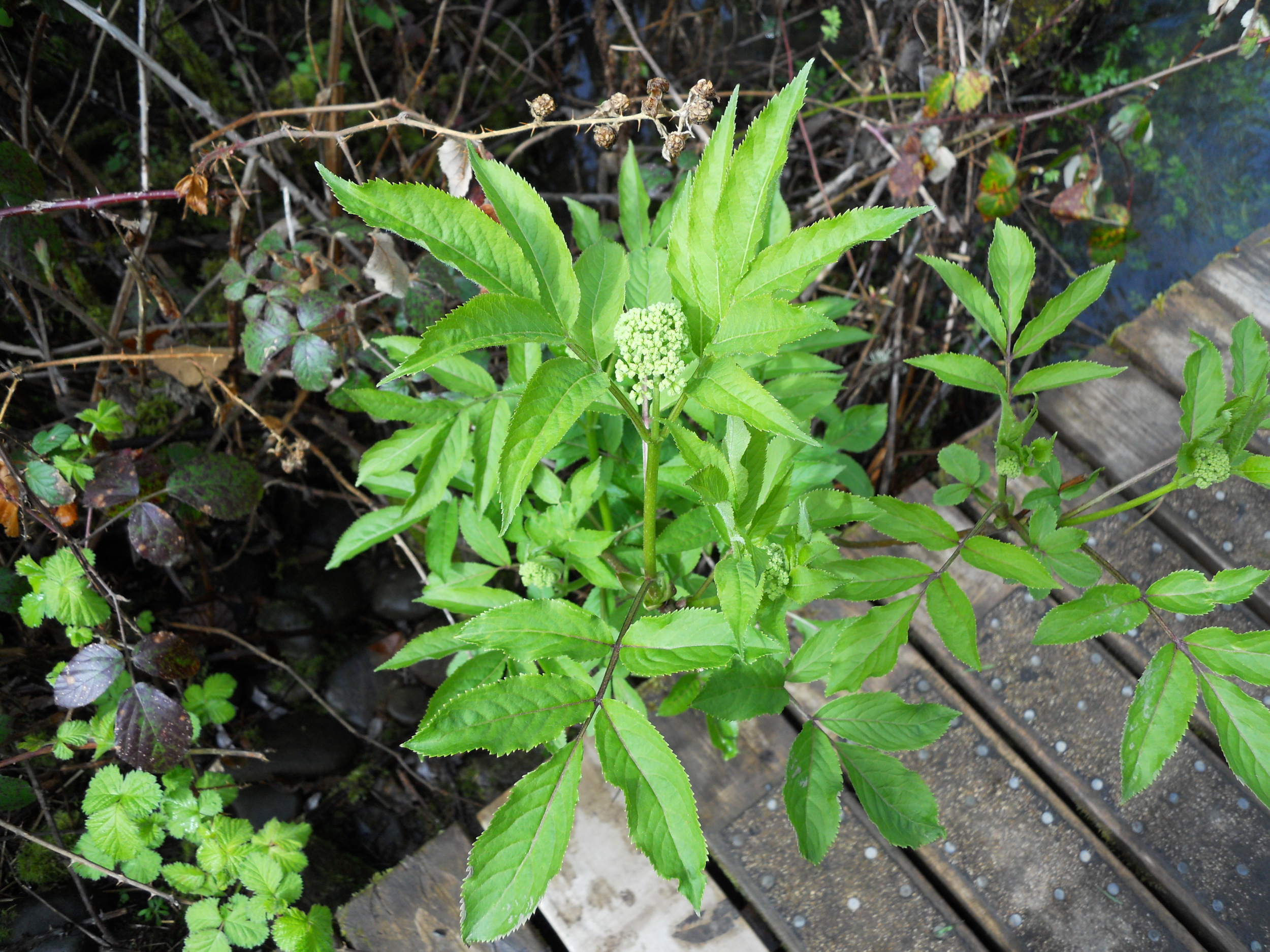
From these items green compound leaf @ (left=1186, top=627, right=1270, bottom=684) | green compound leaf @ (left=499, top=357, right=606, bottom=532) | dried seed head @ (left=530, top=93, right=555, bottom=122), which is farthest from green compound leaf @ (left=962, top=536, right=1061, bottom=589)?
dried seed head @ (left=530, top=93, right=555, bottom=122)

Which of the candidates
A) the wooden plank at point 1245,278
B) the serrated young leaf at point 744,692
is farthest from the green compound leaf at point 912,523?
the wooden plank at point 1245,278

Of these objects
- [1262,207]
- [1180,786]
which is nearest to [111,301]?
[1180,786]

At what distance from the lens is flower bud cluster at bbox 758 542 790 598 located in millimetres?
1231

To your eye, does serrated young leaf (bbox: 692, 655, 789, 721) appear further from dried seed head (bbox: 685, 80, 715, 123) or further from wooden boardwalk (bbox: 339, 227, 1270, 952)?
dried seed head (bbox: 685, 80, 715, 123)

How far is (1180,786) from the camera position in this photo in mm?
1628

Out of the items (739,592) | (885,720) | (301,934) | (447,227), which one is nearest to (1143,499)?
(885,720)

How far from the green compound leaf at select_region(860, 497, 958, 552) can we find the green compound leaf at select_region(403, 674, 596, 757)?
1.97 feet

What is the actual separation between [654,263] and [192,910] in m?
1.70

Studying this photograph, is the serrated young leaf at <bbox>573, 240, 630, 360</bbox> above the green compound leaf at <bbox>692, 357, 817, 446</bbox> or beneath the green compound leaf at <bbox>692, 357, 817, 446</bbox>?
above

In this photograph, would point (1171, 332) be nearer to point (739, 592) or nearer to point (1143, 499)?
point (1143, 499)

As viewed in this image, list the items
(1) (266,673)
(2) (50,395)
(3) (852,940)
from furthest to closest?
(1) (266,673), (2) (50,395), (3) (852,940)

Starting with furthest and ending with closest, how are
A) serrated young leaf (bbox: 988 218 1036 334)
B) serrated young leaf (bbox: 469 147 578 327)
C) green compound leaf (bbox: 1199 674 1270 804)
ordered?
serrated young leaf (bbox: 988 218 1036 334)
green compound leaf (bbox: 1199 674 1270 804)
serrated young leaf (bbox: 469 147 578 327)

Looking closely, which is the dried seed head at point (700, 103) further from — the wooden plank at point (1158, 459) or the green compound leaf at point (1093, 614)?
the wooden plank at point (1158, 459)

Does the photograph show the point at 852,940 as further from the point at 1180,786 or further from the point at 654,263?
the point at 654,263
